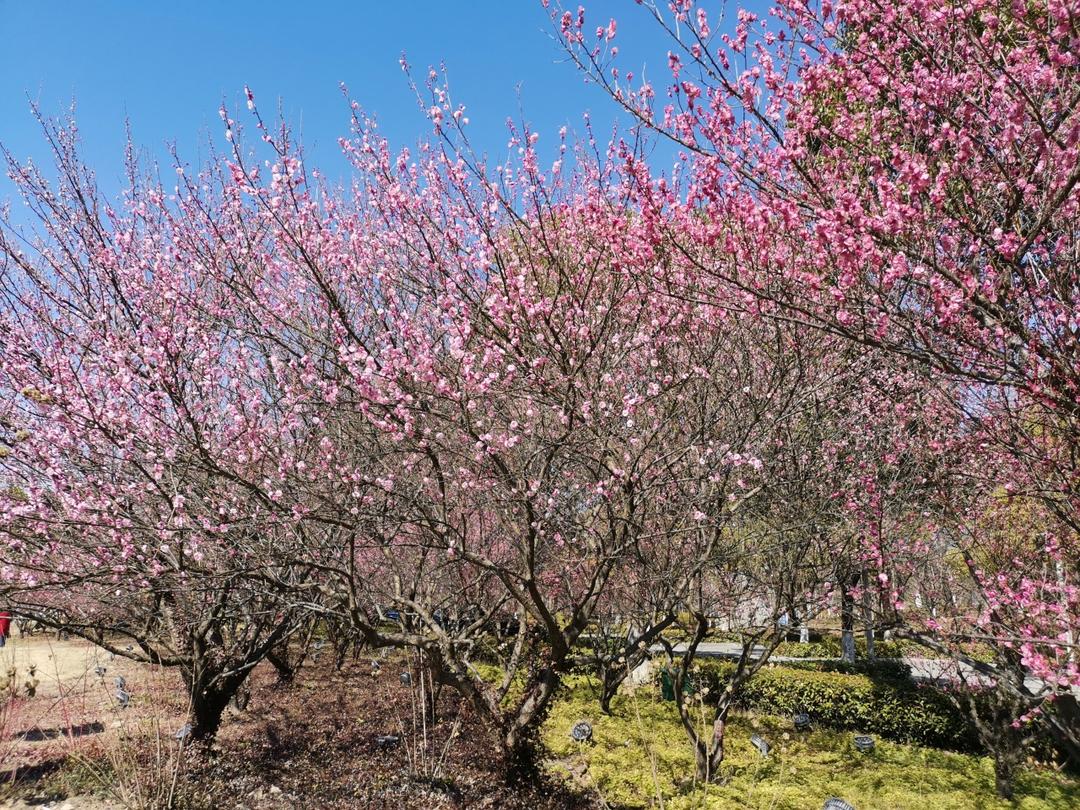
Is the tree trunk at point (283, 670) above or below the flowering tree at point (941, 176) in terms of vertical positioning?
below

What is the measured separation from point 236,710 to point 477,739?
379 centimetres

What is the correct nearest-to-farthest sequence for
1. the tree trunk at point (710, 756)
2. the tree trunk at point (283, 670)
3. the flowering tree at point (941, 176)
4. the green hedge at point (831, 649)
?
the flowering tree at point (941, 176) < the tree trunk at point (710, 756) < the tree trunk at point (283, 670) < the green hedge at point (831, 649)

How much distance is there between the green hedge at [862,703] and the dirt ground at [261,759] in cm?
346

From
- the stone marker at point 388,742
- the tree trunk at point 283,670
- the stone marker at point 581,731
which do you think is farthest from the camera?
the tree trunk at point 283,670

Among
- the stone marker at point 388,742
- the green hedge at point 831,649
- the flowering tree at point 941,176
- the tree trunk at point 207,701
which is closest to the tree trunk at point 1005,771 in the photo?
the flowering tree at point 941,176

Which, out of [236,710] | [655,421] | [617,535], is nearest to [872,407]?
[655,421]

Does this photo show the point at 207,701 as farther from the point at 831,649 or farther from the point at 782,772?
the point at 831,649

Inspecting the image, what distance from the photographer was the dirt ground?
17.8 ft

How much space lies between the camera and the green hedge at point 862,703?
8195mm

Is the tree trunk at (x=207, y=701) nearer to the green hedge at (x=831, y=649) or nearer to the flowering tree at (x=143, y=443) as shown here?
the flowering tree at (x=143, y=443)

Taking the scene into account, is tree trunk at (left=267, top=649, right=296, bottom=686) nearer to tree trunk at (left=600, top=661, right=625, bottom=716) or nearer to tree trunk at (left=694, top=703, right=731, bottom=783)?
tree trunk at (left=600, top=661, right=625, bottom=716)

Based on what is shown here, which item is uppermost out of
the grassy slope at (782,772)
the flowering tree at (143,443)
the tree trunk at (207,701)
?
the flowering tree at (143,443)

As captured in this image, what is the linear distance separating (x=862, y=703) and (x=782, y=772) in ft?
9.24

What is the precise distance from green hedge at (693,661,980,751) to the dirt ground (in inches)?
136
